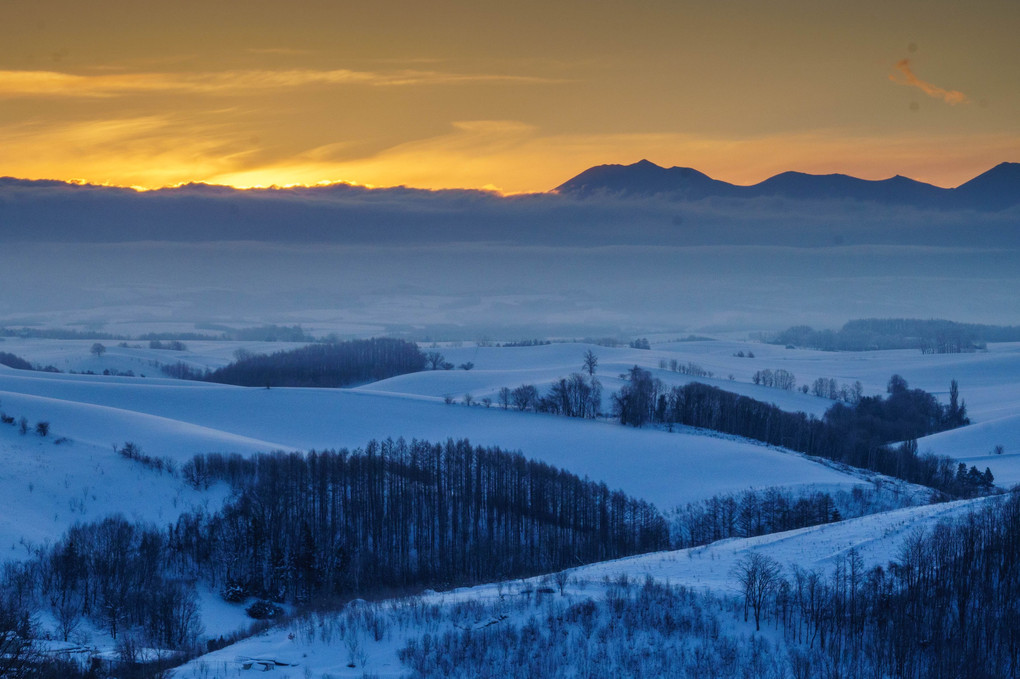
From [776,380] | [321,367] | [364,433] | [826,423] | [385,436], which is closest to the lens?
[385,436]

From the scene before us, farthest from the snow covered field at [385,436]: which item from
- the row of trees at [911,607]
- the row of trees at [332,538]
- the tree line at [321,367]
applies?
the tree line at [321,367]

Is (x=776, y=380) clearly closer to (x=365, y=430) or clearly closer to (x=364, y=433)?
(x=365, y=430)

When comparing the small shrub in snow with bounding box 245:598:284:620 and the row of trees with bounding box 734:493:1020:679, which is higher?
the row of trees with bounding box 734:493:1020:679

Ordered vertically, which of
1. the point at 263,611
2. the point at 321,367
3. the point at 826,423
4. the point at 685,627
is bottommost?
the point at 263,611

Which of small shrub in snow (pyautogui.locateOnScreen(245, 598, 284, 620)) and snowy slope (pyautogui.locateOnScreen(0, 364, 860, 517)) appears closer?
small shrub in snow (pyautogui.locateOnScreen(245, 598, 284, 620))

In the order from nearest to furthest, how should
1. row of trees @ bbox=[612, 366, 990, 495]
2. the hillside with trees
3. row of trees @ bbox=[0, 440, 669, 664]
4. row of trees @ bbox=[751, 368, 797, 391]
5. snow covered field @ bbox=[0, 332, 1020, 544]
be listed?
row of trees @ bbox=[0, 440, 669, 664]
snow covered field @ bbox=[0, 332, 1020, 544]
row of trees @ bbox=[612, 366, 990, 495]
the hillside with trees
row of trees @ bbox=[751, 368, 797, 391]

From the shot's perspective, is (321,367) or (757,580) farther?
(321,367)

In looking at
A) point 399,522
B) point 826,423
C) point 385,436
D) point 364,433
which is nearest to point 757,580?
point 399,522

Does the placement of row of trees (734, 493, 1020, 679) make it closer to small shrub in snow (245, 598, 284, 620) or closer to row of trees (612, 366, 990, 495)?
small shrub in snow (245, 598, 284, 620)

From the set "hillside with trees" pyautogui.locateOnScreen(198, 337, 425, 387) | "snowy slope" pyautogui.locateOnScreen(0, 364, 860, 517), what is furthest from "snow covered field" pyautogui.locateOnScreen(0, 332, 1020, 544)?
"hillside with trees" pyautogui.locateOnScreen(198, 337, 425, 387)

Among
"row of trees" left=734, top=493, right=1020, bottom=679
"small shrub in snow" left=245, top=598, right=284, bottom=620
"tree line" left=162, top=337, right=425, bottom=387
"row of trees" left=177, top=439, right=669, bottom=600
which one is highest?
"row of trees" left=734, top=493, right=1020, bottom=679

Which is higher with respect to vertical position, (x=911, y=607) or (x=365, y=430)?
(x=911, y=607)

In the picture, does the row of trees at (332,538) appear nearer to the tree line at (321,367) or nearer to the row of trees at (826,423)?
the row of trees at (826,423)

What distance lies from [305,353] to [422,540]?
102m
